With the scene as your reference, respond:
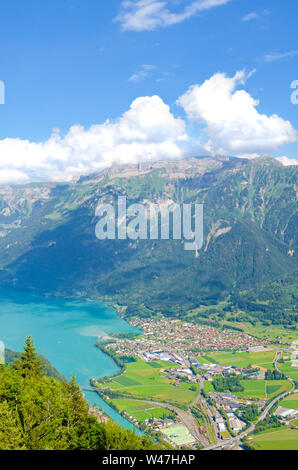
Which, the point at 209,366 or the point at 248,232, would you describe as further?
the point at 248,232

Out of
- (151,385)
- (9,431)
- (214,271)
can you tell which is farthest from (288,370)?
(214,271)

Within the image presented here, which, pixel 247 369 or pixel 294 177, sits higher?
pixel 294 177

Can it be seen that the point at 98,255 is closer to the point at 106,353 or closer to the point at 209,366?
the point at 106,353

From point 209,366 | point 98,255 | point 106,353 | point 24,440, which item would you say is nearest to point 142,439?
point 24,440

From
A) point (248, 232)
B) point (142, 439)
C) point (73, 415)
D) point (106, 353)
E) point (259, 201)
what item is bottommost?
point (106, 353)

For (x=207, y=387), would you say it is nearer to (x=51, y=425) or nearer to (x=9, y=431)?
(x=51, y=425)

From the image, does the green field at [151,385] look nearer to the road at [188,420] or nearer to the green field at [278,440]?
the road at [188,420]

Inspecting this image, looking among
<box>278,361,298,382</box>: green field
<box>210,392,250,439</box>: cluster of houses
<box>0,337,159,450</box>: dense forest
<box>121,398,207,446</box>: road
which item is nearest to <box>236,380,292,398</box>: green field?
<box>210,392,250,439</box>: cluster of houses

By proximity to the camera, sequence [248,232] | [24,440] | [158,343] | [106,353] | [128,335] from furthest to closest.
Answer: [248,232]
[128,335]
[158,343]
[106,353]
[24,440]

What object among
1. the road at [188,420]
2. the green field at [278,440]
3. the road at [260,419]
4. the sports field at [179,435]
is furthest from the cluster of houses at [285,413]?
the sports field at [179,435]
